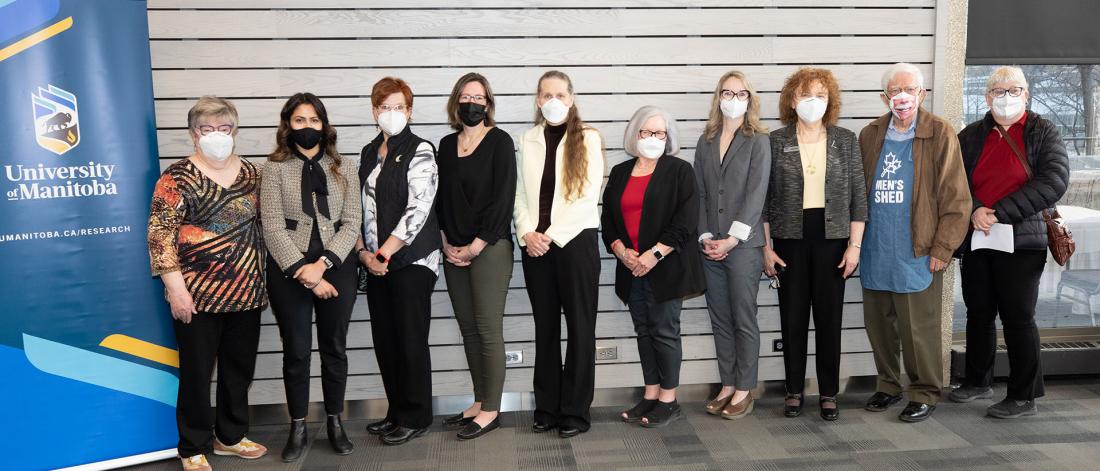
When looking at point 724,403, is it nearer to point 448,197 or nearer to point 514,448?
point 514,448

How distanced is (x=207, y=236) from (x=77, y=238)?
0.52m

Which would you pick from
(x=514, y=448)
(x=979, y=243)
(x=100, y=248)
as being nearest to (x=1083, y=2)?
(x=979, y=243)

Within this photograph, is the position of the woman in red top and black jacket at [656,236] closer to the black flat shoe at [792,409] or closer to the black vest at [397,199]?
the black flat shoe at [792,409]

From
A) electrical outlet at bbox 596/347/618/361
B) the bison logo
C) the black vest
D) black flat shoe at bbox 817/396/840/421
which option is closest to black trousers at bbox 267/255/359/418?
the black vest

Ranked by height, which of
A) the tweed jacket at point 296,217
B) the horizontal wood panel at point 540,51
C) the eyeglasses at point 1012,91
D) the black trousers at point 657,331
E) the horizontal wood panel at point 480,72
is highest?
the horizontal wood panel at point 540,51

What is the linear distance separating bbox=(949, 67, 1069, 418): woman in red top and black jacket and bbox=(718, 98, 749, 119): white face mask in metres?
1.13

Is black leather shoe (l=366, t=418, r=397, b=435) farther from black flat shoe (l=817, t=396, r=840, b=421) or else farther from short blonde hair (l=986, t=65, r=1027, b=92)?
short blonde hair (l=986, t=65, r=1027, b=92)

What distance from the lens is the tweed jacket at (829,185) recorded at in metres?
3.39

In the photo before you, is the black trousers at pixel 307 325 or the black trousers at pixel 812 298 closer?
the black trousers at pixel 307 325

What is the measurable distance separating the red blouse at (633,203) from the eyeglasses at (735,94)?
550mm

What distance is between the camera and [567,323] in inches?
133

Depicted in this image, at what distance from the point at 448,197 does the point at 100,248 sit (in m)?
1.42

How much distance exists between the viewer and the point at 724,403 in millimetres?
3711

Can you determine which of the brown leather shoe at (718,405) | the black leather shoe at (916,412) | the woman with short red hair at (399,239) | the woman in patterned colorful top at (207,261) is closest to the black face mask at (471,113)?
the woman with short red hair at (399,239)
